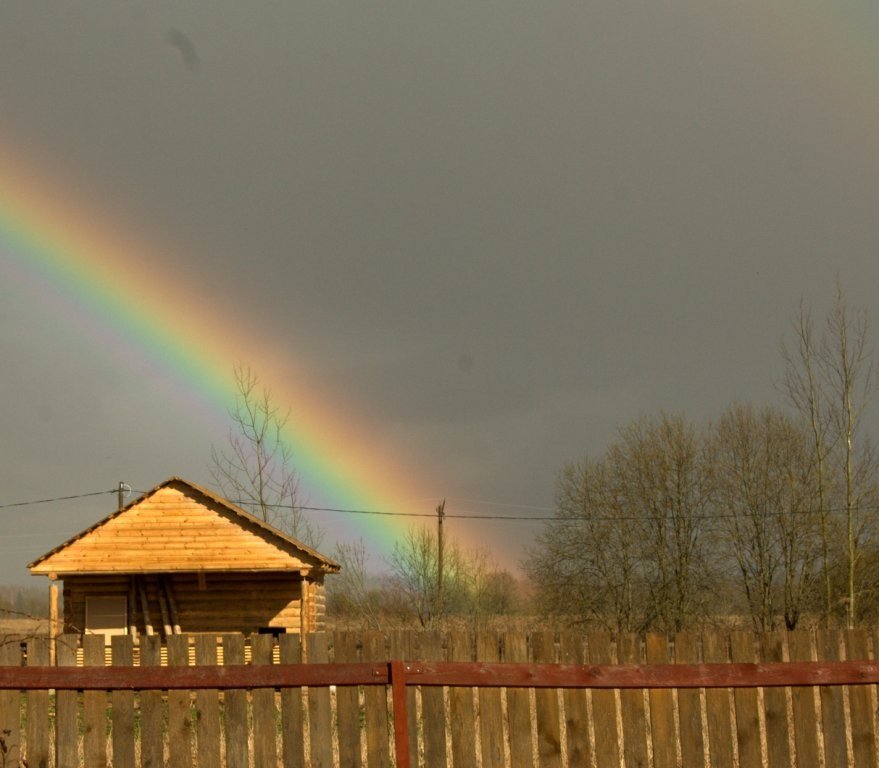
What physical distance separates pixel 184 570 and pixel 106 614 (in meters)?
4.26

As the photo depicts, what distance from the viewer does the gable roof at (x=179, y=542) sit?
1073 inches

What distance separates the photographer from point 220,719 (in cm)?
706

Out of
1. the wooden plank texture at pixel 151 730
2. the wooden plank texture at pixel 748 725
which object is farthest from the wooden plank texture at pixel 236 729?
the wooden plank texture at pixel 748 725

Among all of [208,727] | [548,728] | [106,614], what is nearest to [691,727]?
[548,728]

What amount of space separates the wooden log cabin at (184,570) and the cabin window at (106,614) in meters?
0.03

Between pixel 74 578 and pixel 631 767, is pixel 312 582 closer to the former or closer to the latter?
pixel 74 578

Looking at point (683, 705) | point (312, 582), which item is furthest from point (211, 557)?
point (683, 705)

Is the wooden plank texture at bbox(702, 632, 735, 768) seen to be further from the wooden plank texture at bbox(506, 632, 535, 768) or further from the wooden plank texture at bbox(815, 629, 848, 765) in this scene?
the wooden plank texture at bbox(506, 632, 535, 768)

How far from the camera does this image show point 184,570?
27.1 m

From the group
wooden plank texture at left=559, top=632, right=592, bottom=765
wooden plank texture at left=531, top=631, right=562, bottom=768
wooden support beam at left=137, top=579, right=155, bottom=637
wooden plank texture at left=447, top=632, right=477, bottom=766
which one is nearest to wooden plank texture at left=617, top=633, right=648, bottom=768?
wooden plank texture at left=559, top=632, right=592, bottom=765

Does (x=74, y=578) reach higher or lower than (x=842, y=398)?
lower

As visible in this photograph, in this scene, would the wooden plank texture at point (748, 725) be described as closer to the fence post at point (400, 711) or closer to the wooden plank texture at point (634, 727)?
the wooden plank texture at point (634, 727)

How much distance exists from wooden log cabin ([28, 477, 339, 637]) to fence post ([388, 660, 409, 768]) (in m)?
20.4

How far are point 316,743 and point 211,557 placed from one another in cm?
2115
